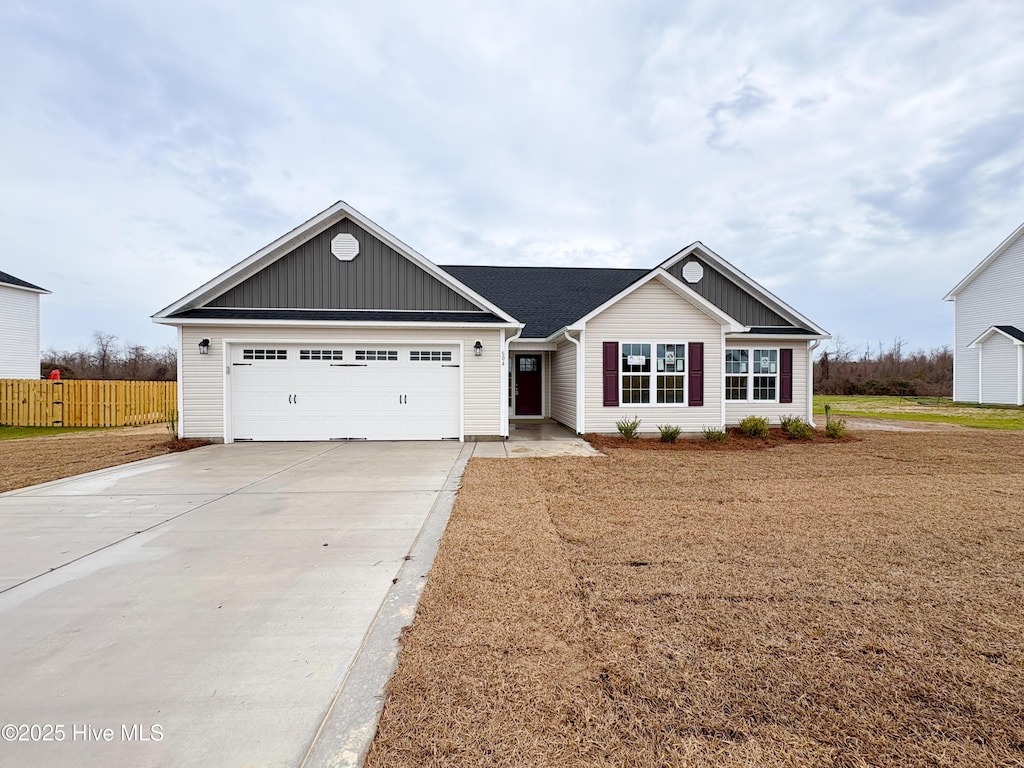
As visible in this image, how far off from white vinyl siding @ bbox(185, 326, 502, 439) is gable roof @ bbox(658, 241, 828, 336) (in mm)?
6108

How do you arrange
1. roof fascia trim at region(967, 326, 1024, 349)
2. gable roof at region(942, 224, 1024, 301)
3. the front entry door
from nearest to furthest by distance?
the front entry door → roof fascia trim at region(967, 326, 1024, 349) → gable roof at region(942, 224, 1024, 301)

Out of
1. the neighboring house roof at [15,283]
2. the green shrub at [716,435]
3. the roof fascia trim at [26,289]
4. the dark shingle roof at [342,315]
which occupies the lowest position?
the green shrub at [716,435]

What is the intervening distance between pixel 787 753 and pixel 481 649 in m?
1.48

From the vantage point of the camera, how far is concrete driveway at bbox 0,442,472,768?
6.63 feet

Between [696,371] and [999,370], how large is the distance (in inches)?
834

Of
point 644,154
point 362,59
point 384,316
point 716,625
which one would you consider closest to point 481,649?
point 716,625

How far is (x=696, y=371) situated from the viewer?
12039 millimetres

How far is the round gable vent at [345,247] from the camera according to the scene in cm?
1137

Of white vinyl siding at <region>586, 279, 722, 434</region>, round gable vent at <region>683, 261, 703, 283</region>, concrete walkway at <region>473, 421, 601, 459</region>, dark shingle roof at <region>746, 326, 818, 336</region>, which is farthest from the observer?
round gable vent at <region>683, 261, 703, 283</region>

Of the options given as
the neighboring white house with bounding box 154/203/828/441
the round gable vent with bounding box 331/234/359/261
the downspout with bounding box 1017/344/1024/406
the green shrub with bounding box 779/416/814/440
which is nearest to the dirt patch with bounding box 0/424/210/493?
the neighboring white house with bounding box 154/203/828/441

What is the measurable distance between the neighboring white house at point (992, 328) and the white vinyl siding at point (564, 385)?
21.8 meters

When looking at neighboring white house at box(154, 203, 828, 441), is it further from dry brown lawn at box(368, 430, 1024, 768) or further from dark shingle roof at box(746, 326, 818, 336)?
dry brown lawn at box(368, 430, 1024, 768)

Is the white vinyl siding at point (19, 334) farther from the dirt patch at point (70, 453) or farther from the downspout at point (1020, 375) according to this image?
the downspout at point (1020, 375)

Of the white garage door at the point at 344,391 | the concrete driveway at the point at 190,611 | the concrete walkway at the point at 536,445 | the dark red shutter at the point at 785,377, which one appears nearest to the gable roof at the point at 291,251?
the white garage door at the point at 344,391
